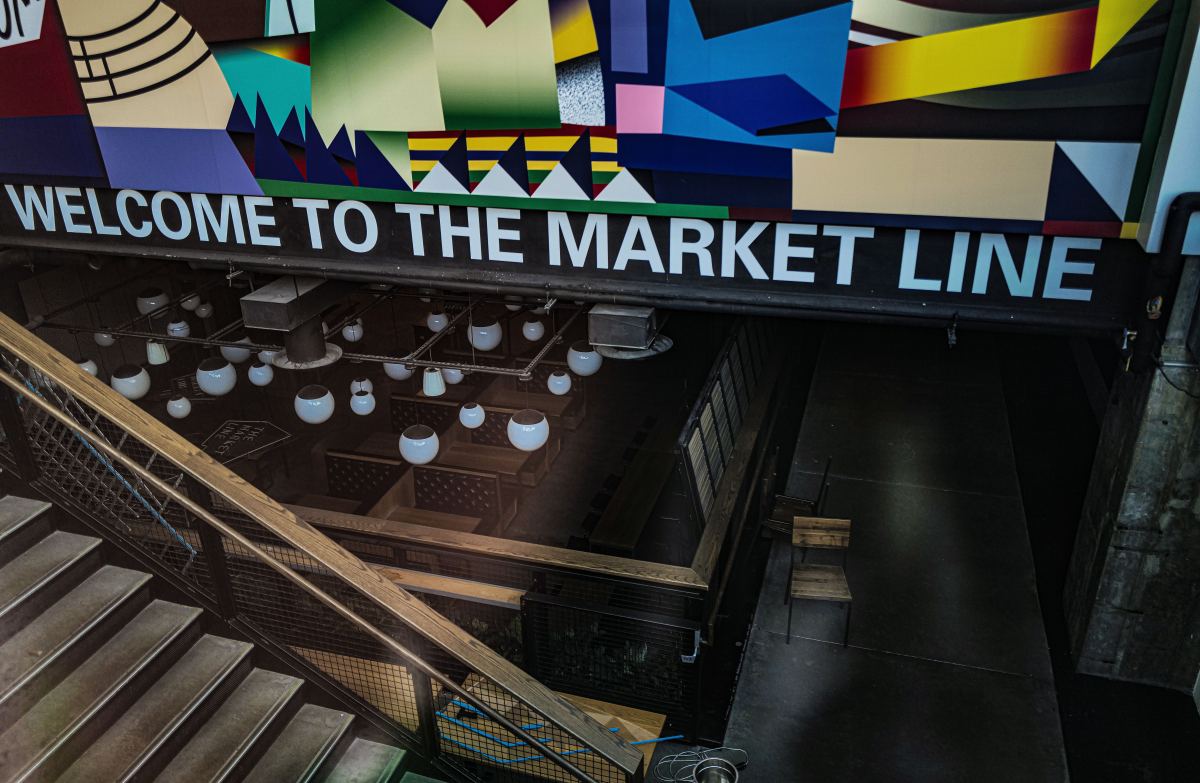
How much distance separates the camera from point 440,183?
5789mm

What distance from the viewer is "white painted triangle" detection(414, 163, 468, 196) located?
575cm

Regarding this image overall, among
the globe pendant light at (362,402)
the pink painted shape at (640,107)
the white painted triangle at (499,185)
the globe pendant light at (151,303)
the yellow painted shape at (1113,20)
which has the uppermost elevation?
the yellow painted shape at (1113,20)

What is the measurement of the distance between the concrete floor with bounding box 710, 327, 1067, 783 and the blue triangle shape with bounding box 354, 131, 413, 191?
4.38m

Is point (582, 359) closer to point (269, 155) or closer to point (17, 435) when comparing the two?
point (269, 155)

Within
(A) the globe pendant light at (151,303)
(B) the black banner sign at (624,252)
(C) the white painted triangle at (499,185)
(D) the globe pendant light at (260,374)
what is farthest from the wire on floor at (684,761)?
(A) the globe pendant light at (151,303)

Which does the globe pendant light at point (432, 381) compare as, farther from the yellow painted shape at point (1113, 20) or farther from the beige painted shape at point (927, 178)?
the yellow painted shape at point (1113, 20)

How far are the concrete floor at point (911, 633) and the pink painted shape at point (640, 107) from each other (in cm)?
403

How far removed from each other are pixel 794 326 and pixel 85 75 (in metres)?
8.18

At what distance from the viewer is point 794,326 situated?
11.4 metres

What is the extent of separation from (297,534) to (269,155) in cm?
366

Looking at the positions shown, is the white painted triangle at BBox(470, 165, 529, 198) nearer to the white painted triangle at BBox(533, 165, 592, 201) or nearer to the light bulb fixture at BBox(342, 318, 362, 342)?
the white painted triangle at BBox(533, 165, 592, 201)

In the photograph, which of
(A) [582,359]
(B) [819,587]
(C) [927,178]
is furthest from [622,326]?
(B) [819,587]

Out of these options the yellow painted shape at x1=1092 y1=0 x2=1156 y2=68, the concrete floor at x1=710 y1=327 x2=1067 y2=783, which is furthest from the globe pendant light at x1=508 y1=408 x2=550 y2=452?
the yellow painted shape at x1=1092 y1=0 x2=1156 y2=68

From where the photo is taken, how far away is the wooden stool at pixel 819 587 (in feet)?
21.6
